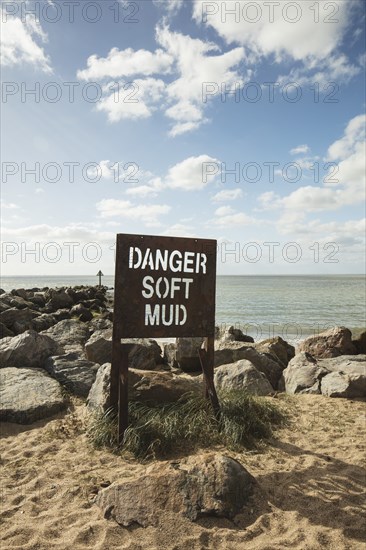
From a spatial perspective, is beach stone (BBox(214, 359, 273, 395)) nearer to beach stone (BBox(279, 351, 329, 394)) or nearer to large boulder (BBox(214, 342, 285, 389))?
beach stone (BBox(279, 351, 329, 394))

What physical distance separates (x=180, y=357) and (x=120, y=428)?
4868mm

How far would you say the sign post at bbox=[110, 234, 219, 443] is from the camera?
627cm

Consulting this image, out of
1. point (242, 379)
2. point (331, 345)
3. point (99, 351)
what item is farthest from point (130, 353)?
point (331, 345)

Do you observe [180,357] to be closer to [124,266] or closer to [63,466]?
[124,266]

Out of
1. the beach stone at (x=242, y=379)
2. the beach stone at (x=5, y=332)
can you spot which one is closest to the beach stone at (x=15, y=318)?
the beach stone at (x=5, y=332)

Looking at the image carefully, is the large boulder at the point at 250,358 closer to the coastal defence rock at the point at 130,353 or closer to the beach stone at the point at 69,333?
the coastal defence rock at the point at 130,353

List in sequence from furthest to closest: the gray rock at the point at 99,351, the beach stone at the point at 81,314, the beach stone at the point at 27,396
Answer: the beach stone at the point at 81,314
the gray rock at the point at 99,351
the beach stone at the point at 27,396

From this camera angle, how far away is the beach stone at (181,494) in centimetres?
400

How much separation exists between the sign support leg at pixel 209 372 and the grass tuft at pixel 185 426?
0.11 meters

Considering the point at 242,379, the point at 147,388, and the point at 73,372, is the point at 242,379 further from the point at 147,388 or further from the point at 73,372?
the point at 73,372

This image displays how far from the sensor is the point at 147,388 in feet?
21.9

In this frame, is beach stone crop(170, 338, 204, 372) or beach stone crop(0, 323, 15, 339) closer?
beach stone crop(170, 338, 204, 372)

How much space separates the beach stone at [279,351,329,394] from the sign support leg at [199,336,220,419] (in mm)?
2916

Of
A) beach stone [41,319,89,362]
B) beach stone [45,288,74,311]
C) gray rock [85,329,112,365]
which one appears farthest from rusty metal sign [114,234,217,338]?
beach stone [45,288,74,311]
